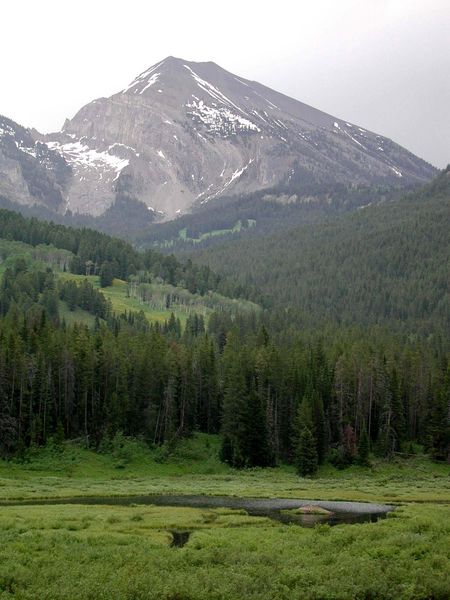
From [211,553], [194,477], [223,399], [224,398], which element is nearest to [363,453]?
[224,398]

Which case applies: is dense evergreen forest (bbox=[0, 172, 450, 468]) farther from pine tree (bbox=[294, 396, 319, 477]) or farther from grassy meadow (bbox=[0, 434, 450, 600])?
grassy meadow (bbox=[0, 434, 450, 600])

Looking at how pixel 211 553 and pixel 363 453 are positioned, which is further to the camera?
pixel 363 453

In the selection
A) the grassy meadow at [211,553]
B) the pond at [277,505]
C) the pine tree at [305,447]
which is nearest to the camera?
the grassy meadow at [211,553]

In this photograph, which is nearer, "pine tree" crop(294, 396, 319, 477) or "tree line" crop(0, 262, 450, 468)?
"pine tree" crop(294, 396, 319, 477)

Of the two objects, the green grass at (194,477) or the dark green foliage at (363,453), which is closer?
the green grass at (194,477)

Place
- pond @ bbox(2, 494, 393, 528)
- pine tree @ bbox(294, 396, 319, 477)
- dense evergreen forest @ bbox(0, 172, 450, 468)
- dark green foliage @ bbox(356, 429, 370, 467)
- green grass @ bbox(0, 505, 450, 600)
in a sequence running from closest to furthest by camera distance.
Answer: green grass @ bbox(0, 505, 450, 600) → pond @ bbox(2, 494, 393, 528) → pine tree @ bbox(294, 396, 319, 477) → dense evergreen forest @ bbox(0, 172, 450, 468) → dark green foliage @ bbox(356, 429, 370, 467)

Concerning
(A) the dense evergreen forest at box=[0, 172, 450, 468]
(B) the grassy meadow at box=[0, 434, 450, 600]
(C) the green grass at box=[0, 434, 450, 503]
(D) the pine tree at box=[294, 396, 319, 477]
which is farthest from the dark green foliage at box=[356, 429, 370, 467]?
(B) the grassy meadow at box=[0, 434, 450, 600]

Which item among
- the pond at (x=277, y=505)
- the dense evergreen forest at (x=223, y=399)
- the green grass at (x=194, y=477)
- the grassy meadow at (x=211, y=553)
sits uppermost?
the dense evergreen forest at (x=223, y=399)

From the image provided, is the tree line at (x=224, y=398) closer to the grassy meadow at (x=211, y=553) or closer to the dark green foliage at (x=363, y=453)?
the dark green foliage at (x=363, y=453)

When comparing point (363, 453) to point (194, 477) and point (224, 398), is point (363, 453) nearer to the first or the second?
point (224, 398)

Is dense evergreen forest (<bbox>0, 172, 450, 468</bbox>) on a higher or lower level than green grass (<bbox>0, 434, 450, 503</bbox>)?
higher

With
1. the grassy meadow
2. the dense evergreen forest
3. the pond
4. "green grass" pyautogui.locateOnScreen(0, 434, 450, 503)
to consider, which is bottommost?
"green grass" pyautogui.locateOnScreen(0, 434, 450, 503)

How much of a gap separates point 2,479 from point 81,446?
27.6 meters

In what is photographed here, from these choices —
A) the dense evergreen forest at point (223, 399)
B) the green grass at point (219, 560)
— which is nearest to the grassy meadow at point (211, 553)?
the green grass at point (219, 560)
